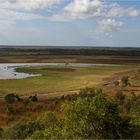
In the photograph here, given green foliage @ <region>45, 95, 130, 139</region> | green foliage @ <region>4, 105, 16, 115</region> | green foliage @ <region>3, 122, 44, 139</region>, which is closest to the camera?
green foliage @ <region>45, 95, 130, 139</region>

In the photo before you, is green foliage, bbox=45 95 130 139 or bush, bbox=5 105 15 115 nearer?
green foliage, bbox=45 95 130 139

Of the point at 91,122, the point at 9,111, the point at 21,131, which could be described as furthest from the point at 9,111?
the point at 91,122

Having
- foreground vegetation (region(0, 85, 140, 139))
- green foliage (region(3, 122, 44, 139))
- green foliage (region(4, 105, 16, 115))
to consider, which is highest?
foreground vegetation (region(0, 85, 140, 139))

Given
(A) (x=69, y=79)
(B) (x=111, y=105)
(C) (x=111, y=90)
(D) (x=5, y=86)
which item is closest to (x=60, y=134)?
(B) (x=111, y=105)

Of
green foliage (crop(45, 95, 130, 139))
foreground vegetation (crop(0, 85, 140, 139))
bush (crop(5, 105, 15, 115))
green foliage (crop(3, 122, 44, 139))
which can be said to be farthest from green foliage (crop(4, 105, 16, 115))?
green foliage (crop(45, 95, 130, 139))

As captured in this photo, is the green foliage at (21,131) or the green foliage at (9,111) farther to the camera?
the green foliage at (9,111)

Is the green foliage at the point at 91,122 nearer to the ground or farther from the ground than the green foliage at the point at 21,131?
farther from the ground

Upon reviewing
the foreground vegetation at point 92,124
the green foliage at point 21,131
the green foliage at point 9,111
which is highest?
the foreground vegetation at point 92,124

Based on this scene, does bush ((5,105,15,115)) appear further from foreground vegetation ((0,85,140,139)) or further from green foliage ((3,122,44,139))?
foreground vegetation ((0,85,140,139))

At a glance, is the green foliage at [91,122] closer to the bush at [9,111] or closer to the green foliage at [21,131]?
the green foliage at [21,131]

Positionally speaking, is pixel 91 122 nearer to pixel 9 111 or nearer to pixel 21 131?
pixel 21 131

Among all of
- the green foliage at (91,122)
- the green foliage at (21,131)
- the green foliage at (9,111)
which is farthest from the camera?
the green foliage at (9,111)

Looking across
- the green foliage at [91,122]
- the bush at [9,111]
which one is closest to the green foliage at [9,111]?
the bush at [9,111]

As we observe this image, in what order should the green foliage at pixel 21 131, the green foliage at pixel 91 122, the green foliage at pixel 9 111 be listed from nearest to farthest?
the green foliage at pixel 91 122 < the green foliage at pixel 21 131 < the green foliage at pixel 9 111
